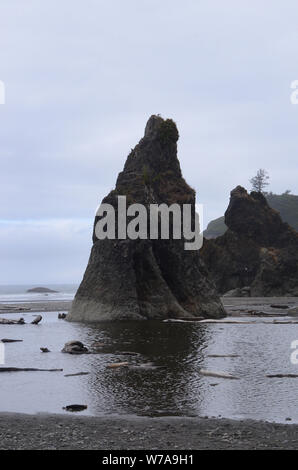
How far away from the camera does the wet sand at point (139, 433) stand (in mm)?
13891

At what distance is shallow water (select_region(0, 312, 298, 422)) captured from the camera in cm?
1845

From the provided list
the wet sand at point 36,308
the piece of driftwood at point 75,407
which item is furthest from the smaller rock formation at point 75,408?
the wet sand at point 36,308

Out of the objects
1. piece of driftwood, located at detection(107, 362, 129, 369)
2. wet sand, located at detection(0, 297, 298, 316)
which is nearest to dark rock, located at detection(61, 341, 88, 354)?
piece of driftwood, located at detection(107, 362, 129, 369)

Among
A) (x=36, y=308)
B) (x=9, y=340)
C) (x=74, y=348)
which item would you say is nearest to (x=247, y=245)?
(x=36, y=308)

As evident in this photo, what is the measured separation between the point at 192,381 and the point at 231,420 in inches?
228

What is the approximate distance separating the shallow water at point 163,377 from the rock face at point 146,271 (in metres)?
11.5

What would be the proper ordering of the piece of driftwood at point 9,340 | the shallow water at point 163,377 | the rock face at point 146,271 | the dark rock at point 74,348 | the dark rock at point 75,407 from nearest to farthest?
1. the dark rock at point 75,407
2. the shallow water at point 163,377
3. the dark rock at point 74,348
4. the piece of driftwood at point 9,340
5. the rock face at point 146,271

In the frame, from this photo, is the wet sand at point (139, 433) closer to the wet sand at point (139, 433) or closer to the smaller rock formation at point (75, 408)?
the wet sand at point (139, 433)

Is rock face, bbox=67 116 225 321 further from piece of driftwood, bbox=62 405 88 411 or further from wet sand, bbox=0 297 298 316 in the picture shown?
piece of driftwood, bbox=62 405 88 411

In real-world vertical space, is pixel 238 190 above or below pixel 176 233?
above

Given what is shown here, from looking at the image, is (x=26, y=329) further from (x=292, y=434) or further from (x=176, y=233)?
(x=292, y=434)
